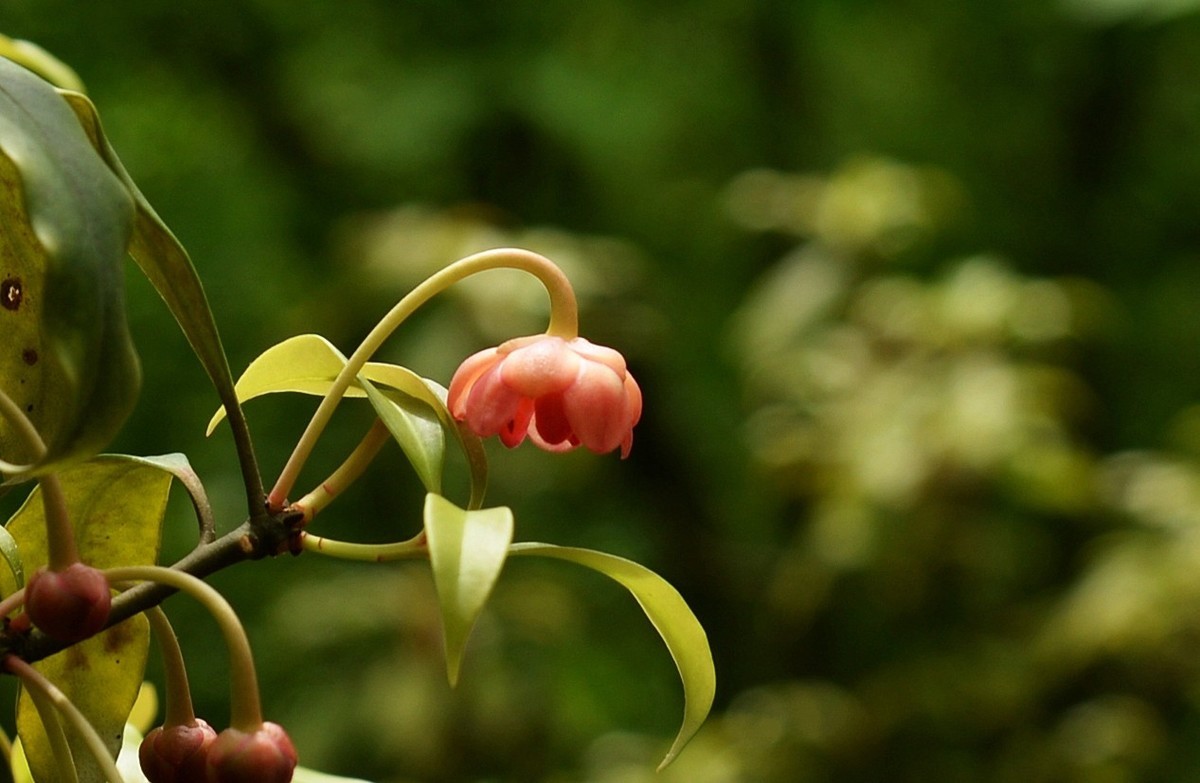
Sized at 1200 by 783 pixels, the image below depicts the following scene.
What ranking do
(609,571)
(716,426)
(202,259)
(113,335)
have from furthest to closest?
(716,426)
(202,259)
(609,571)
(113,335)

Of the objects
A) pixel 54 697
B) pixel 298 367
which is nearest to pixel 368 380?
pixel 298 367

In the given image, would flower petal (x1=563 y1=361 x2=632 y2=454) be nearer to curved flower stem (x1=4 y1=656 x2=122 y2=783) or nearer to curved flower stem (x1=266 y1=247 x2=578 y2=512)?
curved flower stem (x1=266 y1=247 x2=578 y2=512)

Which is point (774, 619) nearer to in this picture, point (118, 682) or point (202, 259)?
point (202, 259)

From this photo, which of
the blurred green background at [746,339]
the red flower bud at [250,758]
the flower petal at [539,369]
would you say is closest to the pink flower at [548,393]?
the flower petal at [539,369]

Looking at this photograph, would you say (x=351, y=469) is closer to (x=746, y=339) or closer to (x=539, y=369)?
(x=539, y=369)

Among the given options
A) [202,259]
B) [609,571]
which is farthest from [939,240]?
[609,571]

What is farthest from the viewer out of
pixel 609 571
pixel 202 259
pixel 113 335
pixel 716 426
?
pixel 716 426

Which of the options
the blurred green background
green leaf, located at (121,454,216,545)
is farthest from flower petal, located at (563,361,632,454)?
the blurred green background
